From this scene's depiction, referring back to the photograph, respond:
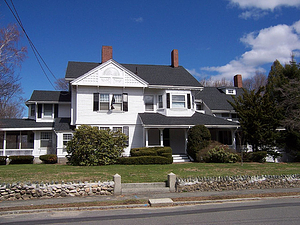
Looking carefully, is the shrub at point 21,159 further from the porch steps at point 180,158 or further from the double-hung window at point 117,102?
the porch steps at point 180,158

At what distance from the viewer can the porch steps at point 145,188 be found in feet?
39.3

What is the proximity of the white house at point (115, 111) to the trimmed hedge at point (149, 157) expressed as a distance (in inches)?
85.8

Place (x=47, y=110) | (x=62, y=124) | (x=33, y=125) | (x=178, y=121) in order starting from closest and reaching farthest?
1. (x=178, y=121)
2. (x=62, y=124)
3. (x=33, y=125)
4. (x=47, y=110)

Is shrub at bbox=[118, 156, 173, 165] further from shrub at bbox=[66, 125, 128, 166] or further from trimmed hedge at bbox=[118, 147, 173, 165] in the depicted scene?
shrub at bbox=[66, 125, 128, 166]

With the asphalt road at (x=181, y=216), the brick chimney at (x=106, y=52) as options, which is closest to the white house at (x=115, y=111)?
the brick chimney at (x=106, y=52)

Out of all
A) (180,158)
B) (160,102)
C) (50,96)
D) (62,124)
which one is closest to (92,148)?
(62,124)

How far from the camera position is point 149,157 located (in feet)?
64.8

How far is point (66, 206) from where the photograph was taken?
968 centimetres

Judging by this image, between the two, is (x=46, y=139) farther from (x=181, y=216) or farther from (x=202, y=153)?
(x=181, y=216)

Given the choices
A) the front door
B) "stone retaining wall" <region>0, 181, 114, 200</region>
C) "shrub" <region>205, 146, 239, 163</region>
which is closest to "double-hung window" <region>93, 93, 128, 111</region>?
the front door

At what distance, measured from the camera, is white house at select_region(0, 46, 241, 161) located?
23.6 m

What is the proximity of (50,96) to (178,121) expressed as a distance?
533 inches

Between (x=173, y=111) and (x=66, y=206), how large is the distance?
16.5 meters

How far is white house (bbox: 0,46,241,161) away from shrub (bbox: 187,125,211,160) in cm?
104
